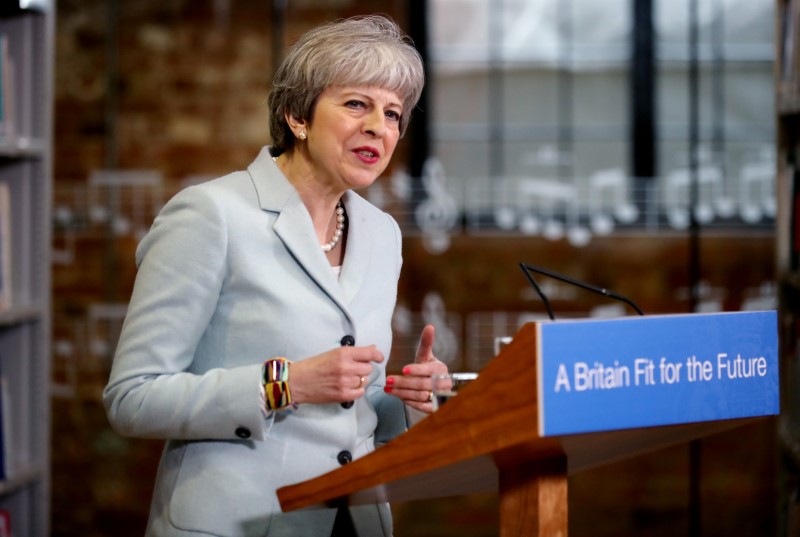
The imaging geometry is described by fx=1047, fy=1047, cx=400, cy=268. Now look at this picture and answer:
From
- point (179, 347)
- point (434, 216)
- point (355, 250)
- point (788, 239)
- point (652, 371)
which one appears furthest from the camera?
point (434, 216)

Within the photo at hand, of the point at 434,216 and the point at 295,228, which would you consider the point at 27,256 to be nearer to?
the point at 434,216

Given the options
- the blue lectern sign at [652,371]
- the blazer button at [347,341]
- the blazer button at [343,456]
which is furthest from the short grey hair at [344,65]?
the blue lectern sign at [652,371]

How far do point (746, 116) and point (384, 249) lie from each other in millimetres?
2786

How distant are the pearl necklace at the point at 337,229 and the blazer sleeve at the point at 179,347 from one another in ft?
0.66

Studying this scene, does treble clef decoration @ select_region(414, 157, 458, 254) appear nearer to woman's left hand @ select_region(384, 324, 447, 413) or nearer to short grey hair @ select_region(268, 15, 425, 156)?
short grey hair @ select_region(268, 15, 425, 156)

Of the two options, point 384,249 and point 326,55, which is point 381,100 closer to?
point 326,55

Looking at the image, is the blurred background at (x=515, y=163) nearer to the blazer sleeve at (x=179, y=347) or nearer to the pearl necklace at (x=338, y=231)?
the pearl necklace at (x=338, y=231)

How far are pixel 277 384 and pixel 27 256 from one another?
6.56 ft

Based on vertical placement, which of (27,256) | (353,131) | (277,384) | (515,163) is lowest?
(277,384)

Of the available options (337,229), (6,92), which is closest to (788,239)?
(337,229)

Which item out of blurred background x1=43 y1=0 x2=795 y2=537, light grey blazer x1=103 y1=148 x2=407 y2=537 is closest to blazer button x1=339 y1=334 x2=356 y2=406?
light grey blazer x1=103 y1=148 x2=407 y2=537

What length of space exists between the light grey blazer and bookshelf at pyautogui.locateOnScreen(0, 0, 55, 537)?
1.73 m

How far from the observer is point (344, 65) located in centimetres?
152

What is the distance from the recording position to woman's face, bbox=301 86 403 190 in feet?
5.03
